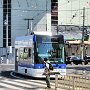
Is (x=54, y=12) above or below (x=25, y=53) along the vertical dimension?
above

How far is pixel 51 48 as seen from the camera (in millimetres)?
27188

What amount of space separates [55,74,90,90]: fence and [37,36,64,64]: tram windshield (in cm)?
742

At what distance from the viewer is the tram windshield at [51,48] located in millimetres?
26844

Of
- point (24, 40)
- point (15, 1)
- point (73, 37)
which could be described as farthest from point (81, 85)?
point (15, 1)

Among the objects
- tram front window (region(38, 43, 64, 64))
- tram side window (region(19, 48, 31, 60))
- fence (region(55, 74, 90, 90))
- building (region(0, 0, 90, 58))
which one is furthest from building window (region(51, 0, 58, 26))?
fence (region(55, 74, 90, 90))

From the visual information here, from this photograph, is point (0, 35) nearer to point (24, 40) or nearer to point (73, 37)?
point (73, 37)

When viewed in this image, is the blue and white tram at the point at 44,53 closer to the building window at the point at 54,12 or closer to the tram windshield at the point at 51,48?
the tram windshield at the point at 51,48

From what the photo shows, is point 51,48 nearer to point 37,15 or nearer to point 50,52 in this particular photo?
point 50,52

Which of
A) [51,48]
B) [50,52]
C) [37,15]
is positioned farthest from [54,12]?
[50,52]

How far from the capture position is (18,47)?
31.9 metres

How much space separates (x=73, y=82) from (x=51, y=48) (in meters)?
9.50

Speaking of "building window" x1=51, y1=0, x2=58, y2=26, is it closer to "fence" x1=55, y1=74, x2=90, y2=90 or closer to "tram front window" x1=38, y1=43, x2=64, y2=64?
"tram front window" x1=38, y1=43, x2=64, y2=64

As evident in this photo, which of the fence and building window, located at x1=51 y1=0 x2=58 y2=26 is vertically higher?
building window, located at x1=51 y1=0 x2=58 y2=26

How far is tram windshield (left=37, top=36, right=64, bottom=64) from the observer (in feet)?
88.1
